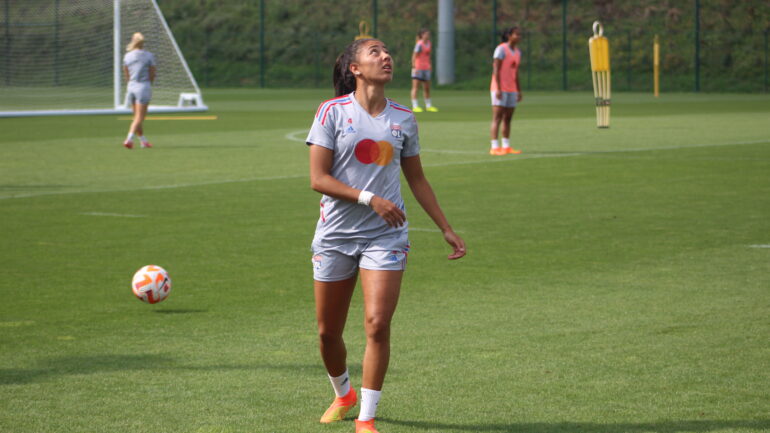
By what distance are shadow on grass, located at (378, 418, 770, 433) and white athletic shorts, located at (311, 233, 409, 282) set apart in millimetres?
769

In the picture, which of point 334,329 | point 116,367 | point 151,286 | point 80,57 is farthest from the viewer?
point 80,57

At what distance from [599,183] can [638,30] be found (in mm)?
43557

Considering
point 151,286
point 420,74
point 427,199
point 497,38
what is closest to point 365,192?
point 427,199

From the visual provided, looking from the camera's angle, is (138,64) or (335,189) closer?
(335,189)

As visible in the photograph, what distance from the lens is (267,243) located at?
37.8 ft

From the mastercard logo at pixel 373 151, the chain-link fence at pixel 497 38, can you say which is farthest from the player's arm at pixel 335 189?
the chain-link fence at pixel 497 38

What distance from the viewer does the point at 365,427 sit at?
18.3ft

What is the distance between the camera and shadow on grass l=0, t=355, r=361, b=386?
264 inches

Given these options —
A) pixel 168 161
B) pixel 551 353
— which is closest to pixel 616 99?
pixel 168 161

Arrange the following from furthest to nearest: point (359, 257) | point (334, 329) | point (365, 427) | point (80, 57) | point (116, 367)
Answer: point (80, 57)
point (116, 367)
point (334, 329)
point (359, 257)
point (365, 427)

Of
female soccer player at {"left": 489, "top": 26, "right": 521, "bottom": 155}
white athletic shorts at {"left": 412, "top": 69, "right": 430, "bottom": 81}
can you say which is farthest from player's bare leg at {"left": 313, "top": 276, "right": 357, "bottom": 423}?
white athletic shorts at {"left": 412, "top": 69, "right": 430, "bottom": 81}

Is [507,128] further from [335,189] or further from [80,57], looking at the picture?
[80,57]

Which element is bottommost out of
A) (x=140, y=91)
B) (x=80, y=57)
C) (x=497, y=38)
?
(x=140, y=91)

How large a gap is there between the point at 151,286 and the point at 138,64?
15579mm
